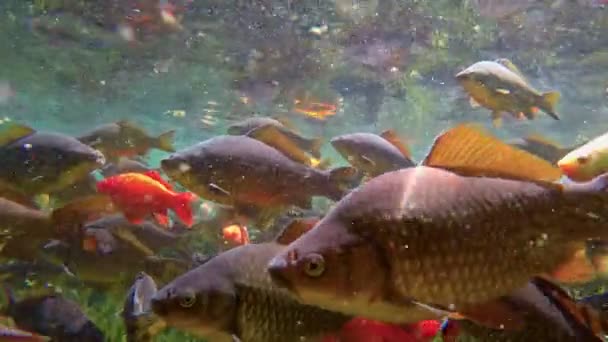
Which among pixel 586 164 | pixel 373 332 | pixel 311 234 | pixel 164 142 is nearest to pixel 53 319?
pixel 373 332

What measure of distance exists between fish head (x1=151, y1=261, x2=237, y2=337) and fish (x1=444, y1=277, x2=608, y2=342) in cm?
91

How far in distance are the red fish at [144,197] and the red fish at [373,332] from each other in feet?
8.73

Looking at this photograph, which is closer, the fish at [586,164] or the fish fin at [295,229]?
the fish fin at [295,229]

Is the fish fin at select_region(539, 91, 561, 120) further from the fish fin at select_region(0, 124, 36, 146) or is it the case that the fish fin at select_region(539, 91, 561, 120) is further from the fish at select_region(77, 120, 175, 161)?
the fish fin at select_region(0, 124, 36, 146)

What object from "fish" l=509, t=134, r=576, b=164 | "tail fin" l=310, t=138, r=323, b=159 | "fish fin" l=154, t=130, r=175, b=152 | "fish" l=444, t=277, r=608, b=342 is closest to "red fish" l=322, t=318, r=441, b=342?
"fish" l=444, t=277, r=608, b=342

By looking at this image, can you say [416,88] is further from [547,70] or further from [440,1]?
[440,1]

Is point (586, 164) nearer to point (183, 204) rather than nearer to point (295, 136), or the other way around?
point (295, 136)

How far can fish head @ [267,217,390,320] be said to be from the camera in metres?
1.66

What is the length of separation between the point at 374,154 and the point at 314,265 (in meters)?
3.32

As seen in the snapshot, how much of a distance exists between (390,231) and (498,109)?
168 inches

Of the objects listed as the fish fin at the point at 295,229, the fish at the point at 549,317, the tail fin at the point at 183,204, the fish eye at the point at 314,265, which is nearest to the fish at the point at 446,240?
the fish eye at the point at 314,265

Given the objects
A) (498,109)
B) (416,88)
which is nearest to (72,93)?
(416,88)

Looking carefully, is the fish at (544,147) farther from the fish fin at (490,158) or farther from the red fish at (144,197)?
the fish fin at (490,158)

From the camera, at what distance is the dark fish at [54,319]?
3.55m
